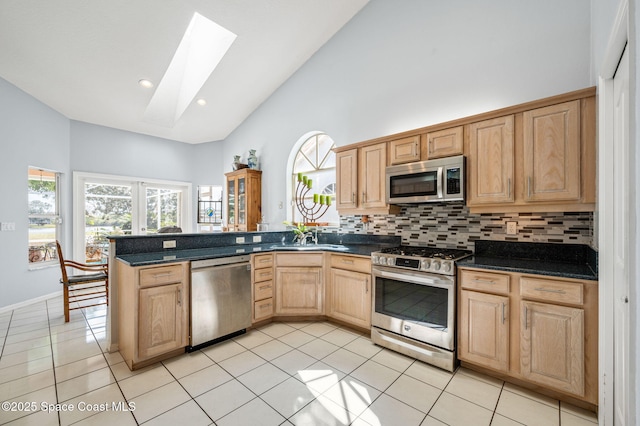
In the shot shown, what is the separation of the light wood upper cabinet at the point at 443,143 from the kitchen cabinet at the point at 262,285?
6.78 ft

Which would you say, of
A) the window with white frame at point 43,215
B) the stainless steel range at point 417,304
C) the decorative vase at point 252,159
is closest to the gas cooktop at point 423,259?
the stainless steel range at point 417,304

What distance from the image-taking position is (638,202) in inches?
33.6

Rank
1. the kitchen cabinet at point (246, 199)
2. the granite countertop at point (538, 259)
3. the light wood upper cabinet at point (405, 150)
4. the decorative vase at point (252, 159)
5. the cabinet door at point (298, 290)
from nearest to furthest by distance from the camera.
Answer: the granite countertop at point (538, 259) < the light wood upper cabinet at point (405, 150) < the cabinet door at point (298, 290) < the kitchen cabinet at point (246, 199) < the decorative vase at point (252, 159)

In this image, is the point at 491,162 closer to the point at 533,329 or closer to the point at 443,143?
the point at 443,143

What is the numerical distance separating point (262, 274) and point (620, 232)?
9.48 ft

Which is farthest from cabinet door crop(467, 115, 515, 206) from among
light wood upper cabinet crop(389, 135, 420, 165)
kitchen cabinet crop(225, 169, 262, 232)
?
kitchen cabinet crop(225, 169, 262, 232)

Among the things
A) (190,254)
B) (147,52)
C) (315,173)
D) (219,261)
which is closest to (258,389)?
(219,261)

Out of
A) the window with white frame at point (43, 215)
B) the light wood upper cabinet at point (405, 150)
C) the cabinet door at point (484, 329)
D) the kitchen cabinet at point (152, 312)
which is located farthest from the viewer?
the window with white frame at point (43, 215)

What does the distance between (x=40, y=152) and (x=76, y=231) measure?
1392 mm

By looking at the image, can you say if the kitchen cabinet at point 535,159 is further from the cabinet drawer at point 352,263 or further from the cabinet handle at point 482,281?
the cabinet drawer at point 352,263

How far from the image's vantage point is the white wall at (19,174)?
362cm

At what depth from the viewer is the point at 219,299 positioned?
2.71 m

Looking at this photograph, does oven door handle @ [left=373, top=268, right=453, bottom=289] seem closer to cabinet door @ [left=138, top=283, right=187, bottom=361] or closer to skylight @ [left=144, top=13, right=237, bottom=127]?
cabinet door @ [left=138, top=283, right=187, bottom=361]

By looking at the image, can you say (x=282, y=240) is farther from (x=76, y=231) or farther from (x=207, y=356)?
(x=76, y=231)
